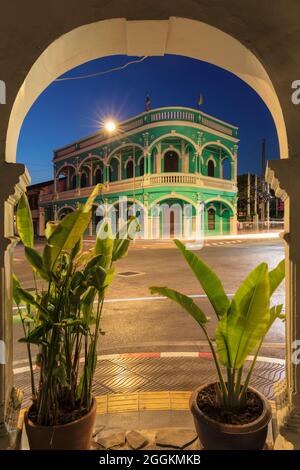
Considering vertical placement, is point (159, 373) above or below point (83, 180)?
below

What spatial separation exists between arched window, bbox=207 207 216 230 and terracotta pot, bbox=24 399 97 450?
29.2m

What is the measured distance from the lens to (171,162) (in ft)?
94.4

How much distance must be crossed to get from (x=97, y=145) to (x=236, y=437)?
32468 millimetres

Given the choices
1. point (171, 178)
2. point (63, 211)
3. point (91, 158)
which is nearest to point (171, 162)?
point (171, 178)

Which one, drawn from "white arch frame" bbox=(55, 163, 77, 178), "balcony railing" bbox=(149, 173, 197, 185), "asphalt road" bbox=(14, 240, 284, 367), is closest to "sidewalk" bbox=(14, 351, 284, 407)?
"asphalt road" bbox=(14, 240, 284, 367)

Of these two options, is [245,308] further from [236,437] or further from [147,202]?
[147,202]

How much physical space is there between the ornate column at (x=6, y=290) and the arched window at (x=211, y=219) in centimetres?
2895

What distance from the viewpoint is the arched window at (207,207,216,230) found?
30844 millimetres

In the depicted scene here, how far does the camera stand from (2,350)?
98.0 inches

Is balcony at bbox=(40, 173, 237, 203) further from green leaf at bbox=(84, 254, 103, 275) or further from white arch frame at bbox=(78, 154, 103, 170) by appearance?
green leaf at bbox=(84, 254, 103, 275)

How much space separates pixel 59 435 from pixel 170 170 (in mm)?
27714

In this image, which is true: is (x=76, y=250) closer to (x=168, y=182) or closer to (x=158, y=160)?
(x=168, y=182)

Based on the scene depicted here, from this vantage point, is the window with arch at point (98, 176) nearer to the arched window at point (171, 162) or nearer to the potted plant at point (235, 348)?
the arched window at point (171, 162)

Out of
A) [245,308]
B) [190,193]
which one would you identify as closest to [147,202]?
[190,193]
